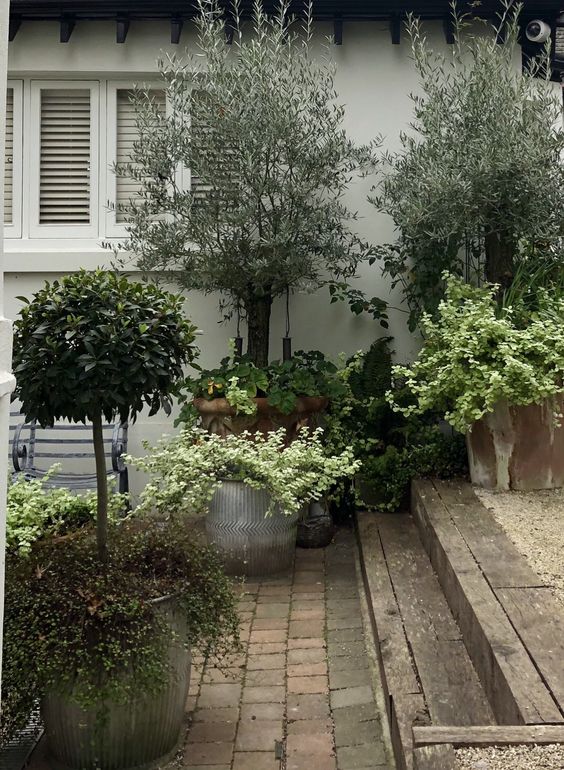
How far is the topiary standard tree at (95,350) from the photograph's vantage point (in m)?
2.96

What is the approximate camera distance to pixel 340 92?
6.55m

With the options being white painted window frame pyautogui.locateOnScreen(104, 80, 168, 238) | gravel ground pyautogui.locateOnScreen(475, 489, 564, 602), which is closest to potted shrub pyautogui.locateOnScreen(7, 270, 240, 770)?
gravel ground pyautogui.locateOnScreen(475, 489, 564, 602)

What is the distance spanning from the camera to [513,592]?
3.38 metres

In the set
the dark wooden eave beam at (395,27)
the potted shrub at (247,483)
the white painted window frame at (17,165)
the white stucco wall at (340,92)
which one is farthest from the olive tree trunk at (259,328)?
the dark wooden eave beam at (395,27)

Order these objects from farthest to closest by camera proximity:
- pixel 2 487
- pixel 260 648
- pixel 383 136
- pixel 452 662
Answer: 1. pixel 383 136
2. pixel 260 648
3. pixel 452 662
4. pixel 2 487

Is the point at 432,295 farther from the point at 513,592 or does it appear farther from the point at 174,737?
the point at 174,737

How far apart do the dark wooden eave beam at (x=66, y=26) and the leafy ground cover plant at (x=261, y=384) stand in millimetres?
3057

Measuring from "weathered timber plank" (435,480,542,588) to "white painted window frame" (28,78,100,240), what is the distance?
3705mm

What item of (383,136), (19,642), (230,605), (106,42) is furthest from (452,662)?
(106,42)

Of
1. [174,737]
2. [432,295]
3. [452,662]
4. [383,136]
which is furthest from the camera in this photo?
[383,136]

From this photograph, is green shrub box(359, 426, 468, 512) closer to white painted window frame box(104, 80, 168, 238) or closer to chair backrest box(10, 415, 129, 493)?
chair backrest box(10, 415, 129, 493)

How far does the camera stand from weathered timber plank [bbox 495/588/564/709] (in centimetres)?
265

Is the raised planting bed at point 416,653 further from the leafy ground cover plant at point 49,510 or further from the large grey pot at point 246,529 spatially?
the leafy ground cover plant at point 49,510

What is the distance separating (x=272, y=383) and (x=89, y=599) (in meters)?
2.96
